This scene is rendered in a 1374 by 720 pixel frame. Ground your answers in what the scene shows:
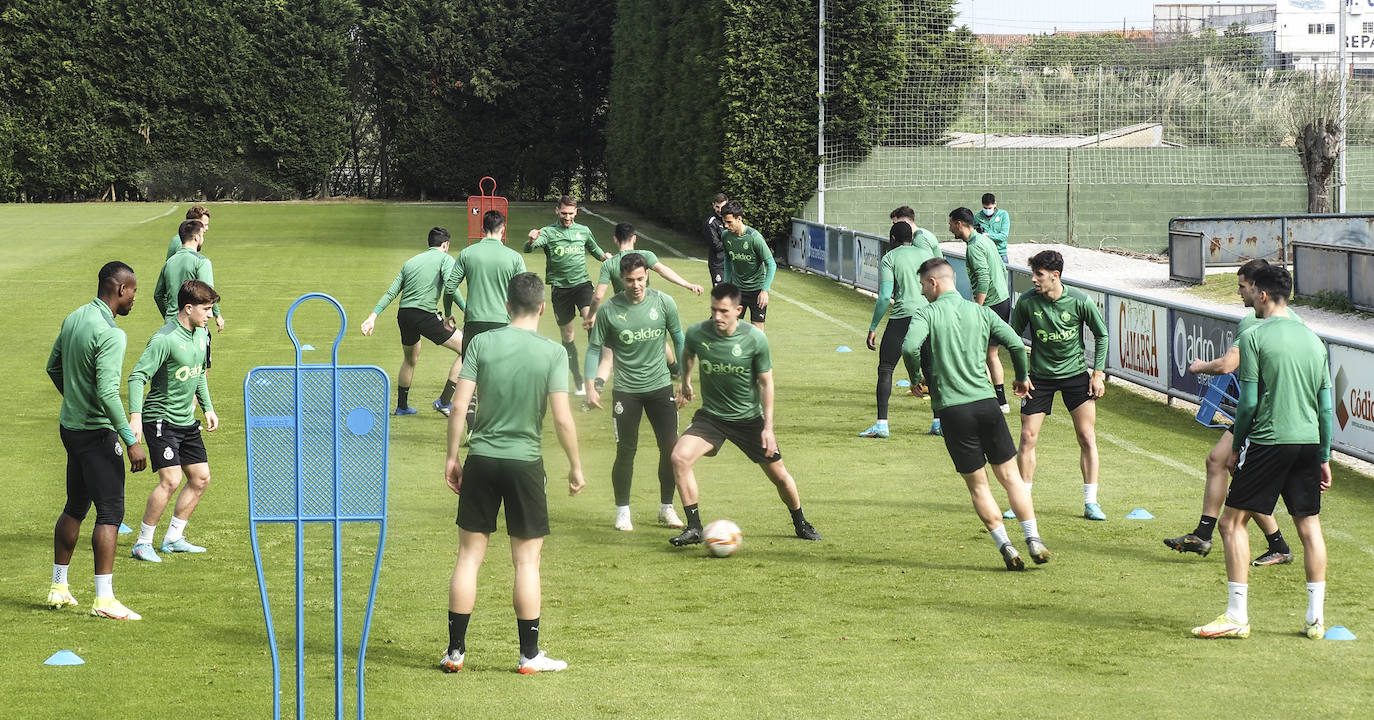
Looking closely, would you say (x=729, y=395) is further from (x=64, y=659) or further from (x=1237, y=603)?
(x=64, y=659)

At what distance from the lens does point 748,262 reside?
15742mm

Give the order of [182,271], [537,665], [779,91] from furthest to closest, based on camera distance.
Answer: [779,91], [182,271], [537,665]

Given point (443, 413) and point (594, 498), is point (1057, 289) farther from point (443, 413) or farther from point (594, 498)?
point (443, 413)

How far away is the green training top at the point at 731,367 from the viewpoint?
378 inches

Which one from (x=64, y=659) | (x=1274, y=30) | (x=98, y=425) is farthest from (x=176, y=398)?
(x=1274, y=30)

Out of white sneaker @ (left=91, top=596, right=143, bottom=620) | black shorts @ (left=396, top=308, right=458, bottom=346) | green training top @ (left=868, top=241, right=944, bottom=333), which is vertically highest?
green training top @ (left=868, top=241, right=944, bottom=333)

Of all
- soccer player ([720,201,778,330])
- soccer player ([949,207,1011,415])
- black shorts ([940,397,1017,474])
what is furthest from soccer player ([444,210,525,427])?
black shorts ([940,397,1017,474])

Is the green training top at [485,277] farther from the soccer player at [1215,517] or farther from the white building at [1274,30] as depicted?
the white building at [1274,30]

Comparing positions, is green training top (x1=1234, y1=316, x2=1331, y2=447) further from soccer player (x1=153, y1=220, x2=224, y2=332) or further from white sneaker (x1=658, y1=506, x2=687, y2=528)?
soccer player (x1=153, y1=220, x2=224, y2=332)

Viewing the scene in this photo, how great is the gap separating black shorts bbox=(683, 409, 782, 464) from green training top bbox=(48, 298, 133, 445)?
144 inches

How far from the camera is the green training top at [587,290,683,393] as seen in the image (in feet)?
33.9

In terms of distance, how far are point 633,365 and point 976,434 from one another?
102 inches

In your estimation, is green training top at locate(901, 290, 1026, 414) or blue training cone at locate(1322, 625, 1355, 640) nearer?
blue training cone at locate(1322, 625, 1355, 640)

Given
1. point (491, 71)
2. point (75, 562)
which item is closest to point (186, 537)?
point (75, 562)
